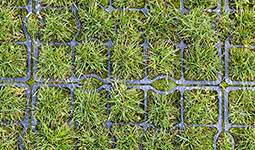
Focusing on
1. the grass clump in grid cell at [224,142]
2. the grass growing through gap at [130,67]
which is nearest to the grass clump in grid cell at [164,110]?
the grass growing through gap at [130,67]

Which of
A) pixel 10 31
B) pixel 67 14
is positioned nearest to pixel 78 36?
pixel 67 14

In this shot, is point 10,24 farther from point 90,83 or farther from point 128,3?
point 128,3

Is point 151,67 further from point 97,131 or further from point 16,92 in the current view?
point 16,92

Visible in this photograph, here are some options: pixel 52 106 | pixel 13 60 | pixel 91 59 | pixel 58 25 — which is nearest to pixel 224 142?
pixel 91 59

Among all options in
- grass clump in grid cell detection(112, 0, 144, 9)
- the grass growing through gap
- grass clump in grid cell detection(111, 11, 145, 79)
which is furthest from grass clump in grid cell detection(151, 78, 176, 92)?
grass clump in grid cell detection(112, 0, 144, 9)

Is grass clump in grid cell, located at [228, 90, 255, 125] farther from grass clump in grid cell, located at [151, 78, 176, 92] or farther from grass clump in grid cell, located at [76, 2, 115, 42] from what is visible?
grass clump in grid cell, located at [76, 2, 115, 42]

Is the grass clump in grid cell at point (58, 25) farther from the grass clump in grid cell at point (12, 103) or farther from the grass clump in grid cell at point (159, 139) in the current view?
the grass clump in grid cell at point (159, 139)
